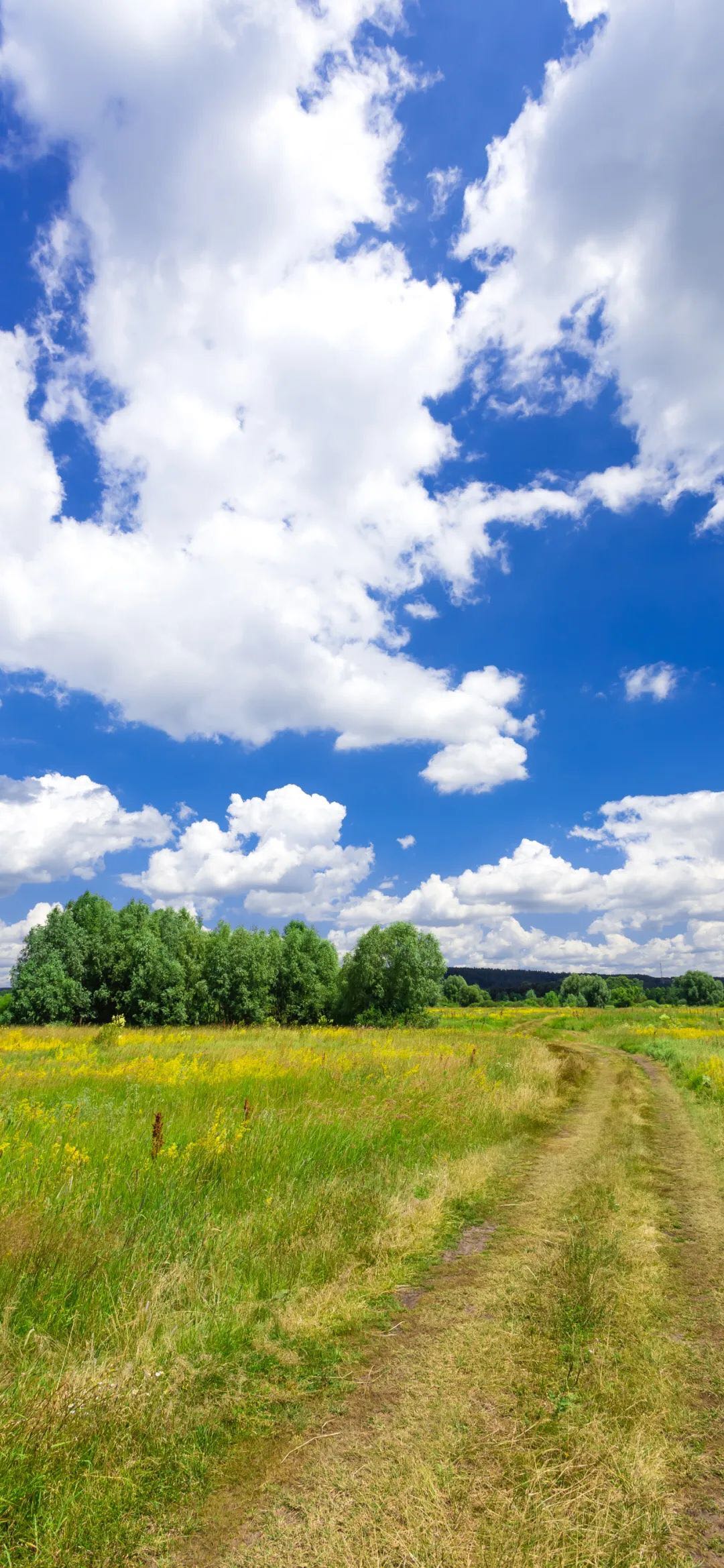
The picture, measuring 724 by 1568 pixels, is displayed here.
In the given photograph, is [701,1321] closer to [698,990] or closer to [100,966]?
[100,966]

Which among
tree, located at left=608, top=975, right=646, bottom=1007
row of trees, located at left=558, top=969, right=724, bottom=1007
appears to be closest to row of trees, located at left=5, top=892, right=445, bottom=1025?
tree, located at left=608, top=975, right=646, bottom=1007

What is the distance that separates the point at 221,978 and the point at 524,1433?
5727 cm

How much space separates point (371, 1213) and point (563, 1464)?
4.18 meters

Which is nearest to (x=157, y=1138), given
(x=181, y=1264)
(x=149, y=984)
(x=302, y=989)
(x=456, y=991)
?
(x=181, y=1264)

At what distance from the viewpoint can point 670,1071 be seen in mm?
27125

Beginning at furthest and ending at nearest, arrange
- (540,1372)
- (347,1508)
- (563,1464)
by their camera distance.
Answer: (540,1372)
(563,1464)
(347,1508)

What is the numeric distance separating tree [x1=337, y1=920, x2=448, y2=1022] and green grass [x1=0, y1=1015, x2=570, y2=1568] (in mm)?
46026

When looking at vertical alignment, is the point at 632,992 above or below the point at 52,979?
below

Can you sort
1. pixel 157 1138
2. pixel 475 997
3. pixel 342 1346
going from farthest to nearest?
pixel 475 997 → pixel 157 1138 → pixel 342 1346

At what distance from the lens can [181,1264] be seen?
5.66 metres

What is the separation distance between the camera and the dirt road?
3.29 metres

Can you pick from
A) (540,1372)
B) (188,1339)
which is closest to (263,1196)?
(188,1339)

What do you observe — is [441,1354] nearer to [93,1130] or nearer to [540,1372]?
[540,1372]

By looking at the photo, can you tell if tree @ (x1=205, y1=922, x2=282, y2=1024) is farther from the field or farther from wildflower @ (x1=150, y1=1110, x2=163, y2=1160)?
wildflower @ (x1=150, y1=1110, x2=163, y2=1160)
